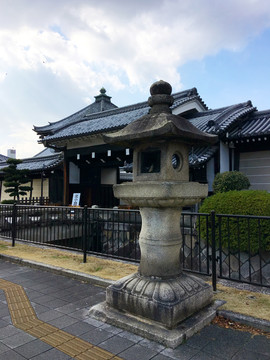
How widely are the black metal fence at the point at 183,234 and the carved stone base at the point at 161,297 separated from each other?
1.40 meters

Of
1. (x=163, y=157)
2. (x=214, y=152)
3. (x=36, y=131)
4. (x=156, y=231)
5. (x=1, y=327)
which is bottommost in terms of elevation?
(x=1, y=327)

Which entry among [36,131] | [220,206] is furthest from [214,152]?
[36,131]

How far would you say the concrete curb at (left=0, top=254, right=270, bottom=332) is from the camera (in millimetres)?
3426

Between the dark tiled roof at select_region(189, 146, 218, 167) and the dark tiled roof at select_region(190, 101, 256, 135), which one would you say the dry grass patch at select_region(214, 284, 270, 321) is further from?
the dark tiled roof at select_region(190, 101, 256, 135)

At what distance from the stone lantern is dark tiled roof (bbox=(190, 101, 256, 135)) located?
755 centimetres

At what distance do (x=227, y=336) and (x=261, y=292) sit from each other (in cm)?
160

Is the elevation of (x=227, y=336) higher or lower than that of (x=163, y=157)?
lower

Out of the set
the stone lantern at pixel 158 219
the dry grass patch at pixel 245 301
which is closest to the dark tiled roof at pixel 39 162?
the stone lantern at pixel 158 219

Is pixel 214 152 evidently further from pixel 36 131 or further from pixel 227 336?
pixel 36 131

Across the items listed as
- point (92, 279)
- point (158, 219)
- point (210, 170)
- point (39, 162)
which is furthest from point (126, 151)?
point (39, 162)

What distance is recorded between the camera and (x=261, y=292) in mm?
4504

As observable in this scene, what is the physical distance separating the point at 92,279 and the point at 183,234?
1.98 m

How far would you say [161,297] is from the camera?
11.2ft

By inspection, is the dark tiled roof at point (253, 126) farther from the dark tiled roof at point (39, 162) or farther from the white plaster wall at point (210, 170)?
the dark tiled roof at point (39, 162)
